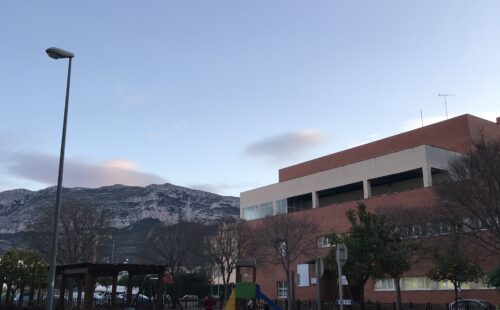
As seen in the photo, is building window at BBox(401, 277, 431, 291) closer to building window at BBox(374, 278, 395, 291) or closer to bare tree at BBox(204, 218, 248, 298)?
building window at BBox(374, 278, 395, 291)

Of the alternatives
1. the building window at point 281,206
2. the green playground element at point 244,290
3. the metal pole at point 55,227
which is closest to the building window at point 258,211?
the building window at point 281,206

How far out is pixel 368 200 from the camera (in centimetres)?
5612

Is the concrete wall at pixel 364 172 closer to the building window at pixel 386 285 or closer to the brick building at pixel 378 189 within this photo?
the brick building at pixel 378 189

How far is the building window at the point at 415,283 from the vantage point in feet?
162

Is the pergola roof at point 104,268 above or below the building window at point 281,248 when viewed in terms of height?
below

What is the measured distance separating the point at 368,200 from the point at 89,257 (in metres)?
32.6

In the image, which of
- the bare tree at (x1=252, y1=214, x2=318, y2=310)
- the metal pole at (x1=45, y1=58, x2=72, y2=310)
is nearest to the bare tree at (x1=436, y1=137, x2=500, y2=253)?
the metal pole at (x1=45, y1=58, x2=72, y2=310)

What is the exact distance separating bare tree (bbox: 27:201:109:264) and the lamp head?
4128cm

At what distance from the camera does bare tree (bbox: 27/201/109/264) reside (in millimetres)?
56375

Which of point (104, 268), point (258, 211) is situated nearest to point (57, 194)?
point (104, 268)

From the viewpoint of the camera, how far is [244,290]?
2811cm

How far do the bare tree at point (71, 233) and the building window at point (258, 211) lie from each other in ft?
75.5

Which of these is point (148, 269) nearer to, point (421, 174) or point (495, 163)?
point (495, 163)

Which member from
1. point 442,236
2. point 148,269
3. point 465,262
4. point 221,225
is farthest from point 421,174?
point 148,269
